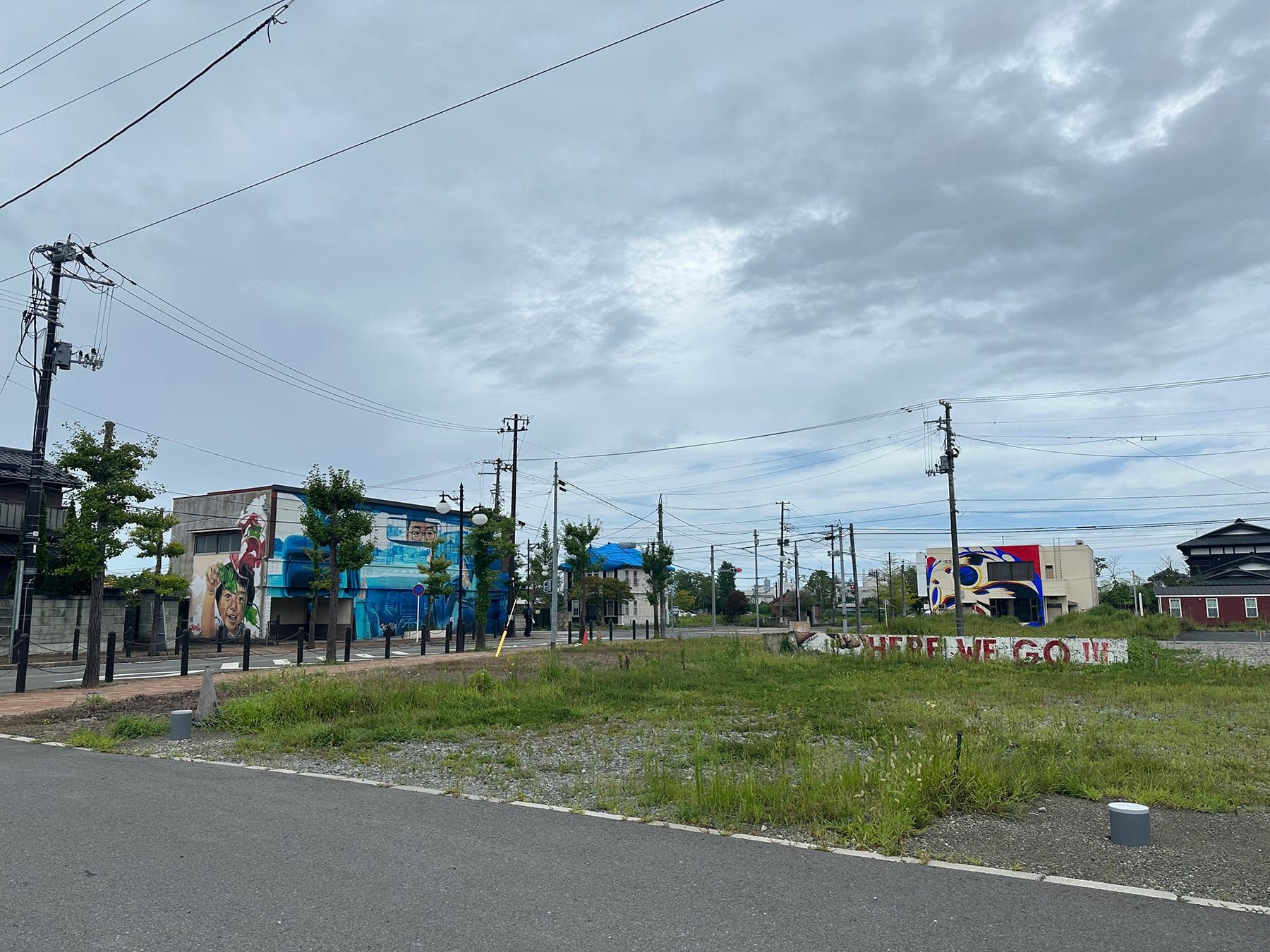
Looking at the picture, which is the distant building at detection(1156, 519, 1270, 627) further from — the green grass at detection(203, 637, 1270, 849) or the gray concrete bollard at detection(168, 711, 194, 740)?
the gray concrete bollard at detection(168, 711, 194, 740)

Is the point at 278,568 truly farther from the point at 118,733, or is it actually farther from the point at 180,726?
the point at 180,726

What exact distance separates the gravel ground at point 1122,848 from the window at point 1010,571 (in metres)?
66.1

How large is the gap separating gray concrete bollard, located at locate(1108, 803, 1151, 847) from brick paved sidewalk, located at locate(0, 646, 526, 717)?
16282mm

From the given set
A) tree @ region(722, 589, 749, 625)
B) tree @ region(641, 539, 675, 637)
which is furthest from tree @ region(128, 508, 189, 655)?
tree @ region(722, 589, 749, 625)

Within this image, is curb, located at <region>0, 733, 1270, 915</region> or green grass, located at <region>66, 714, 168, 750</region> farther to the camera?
green grass, located at <region>66, 714, 168, 750</region>

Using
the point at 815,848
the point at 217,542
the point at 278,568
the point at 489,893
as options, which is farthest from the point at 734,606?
the point at 489,893

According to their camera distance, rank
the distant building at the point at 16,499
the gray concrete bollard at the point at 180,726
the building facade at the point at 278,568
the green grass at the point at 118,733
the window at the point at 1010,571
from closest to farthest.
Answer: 1. the green grass at the point at 118,733
2. the gray concrete bollard at the point at 180,726
3. the distant building at the point at 16,499
4. the building facade at the point at 278,568
5. the window at the point at 1010,571

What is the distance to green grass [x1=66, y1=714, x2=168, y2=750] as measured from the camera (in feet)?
36.8

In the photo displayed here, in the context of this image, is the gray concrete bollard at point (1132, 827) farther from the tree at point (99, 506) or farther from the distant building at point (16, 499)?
the distant building at point (16, 499)

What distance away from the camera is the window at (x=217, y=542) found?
146 ft

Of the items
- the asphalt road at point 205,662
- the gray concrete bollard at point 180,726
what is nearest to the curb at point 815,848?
the gray concrete bollard at point 180,726

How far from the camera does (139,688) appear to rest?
721 inches

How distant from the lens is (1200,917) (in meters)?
5.02

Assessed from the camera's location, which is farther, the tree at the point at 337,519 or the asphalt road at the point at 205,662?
the tree at the point at 337,519
